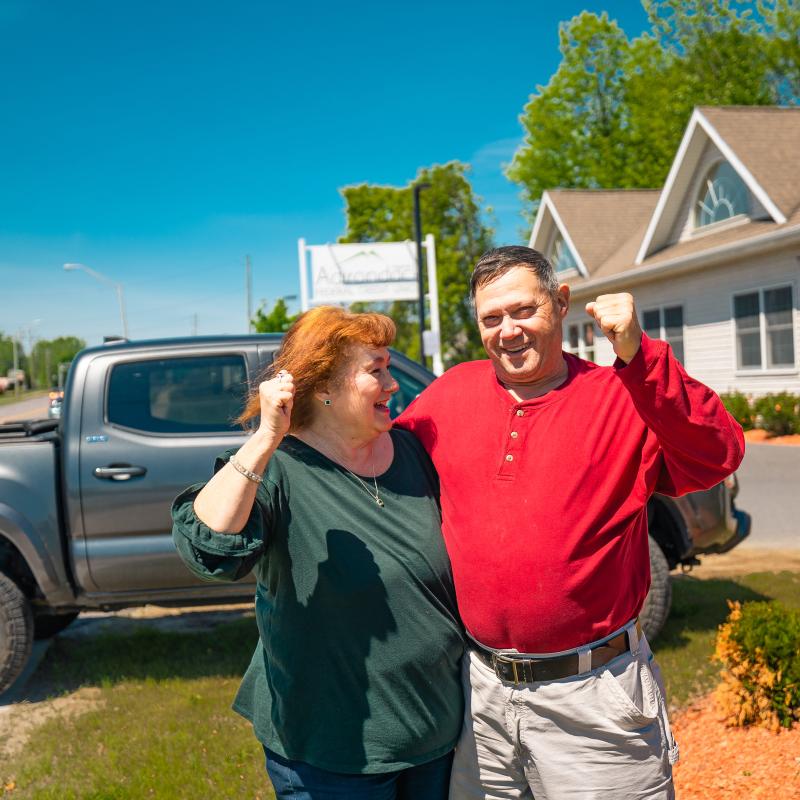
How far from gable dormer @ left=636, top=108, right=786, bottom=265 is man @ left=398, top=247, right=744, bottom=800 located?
49.7ft

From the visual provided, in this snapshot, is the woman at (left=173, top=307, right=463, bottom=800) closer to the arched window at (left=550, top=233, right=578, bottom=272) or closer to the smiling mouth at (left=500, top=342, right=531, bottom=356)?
the smiling mouth at (left=500, top=342, right=531, bottom=356)

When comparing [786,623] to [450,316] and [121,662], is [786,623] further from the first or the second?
[450,316]

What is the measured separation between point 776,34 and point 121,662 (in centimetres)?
3728

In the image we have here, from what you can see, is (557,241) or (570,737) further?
(557,241)

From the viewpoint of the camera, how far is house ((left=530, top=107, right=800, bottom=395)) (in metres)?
15.5

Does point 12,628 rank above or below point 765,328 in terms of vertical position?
below

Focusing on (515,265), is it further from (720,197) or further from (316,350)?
(720,197)

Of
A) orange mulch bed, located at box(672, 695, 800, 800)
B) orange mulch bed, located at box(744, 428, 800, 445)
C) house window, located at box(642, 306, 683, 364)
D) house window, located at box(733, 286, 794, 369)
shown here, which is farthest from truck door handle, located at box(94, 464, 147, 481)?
house window, located at box(642, 306, 683, 364)

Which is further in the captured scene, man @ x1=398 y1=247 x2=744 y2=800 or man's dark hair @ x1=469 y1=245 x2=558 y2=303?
man's dark hair @ x1=469 y1=245 x2=558 y2=303

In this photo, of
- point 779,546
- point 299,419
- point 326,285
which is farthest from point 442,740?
point 326,285

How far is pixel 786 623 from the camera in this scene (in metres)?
3.62

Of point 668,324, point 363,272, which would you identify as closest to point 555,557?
point 363,272

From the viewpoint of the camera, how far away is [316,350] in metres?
2.12

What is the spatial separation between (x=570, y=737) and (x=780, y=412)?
14.4 metres
